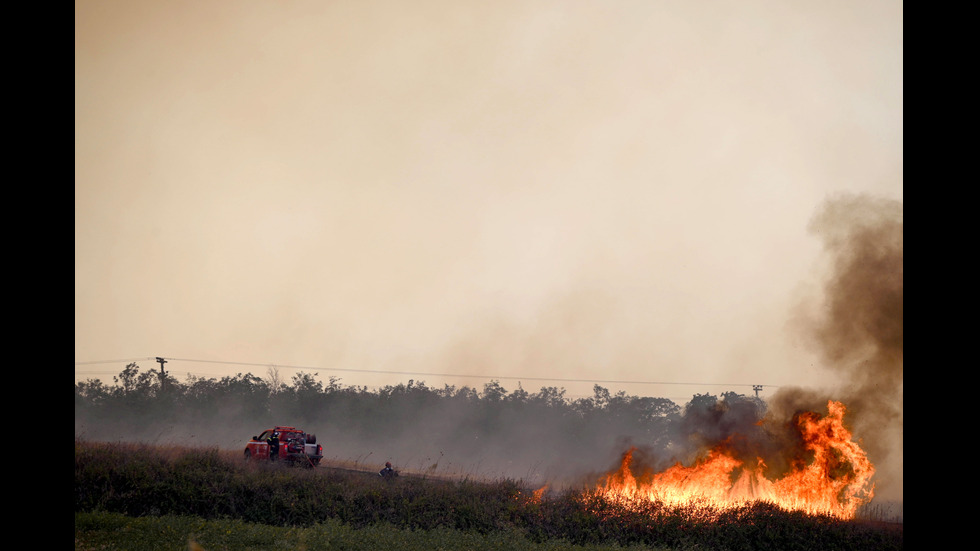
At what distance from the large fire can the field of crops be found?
7.14ft

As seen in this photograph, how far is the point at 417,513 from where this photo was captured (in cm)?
1775

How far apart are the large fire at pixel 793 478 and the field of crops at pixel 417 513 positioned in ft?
7.14

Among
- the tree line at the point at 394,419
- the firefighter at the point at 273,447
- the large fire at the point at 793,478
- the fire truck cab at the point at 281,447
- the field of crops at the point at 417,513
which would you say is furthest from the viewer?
the tree line at the point at 394,419

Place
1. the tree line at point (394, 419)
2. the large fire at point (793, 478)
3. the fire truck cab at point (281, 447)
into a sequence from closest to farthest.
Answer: the large fire at point (793, 478) < the fire truck cab at point (281, 447) < the tree line at point (394, 419)

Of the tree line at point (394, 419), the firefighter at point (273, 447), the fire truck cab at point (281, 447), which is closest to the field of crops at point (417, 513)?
the fire truck cab at point (281, 447)

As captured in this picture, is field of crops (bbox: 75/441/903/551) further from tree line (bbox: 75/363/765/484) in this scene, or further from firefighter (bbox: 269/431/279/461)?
tree line (bbox: 75/363/765/484)

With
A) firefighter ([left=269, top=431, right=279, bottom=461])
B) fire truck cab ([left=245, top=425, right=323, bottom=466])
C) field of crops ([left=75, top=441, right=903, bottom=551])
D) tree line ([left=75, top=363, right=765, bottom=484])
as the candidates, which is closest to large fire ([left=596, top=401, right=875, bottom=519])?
field of crops ([left=75, top=441, right=903, bottom=551])

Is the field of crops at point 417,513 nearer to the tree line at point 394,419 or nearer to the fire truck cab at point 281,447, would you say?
the fire truck cab at point 281,447

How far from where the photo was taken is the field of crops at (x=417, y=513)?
54.4 ft

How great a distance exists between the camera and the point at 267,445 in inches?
1095

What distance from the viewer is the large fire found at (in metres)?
21.6
